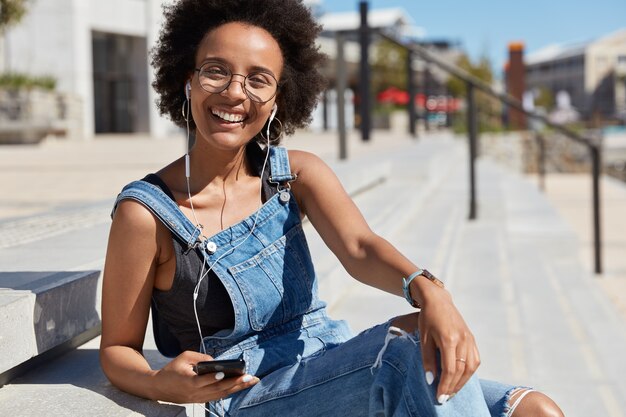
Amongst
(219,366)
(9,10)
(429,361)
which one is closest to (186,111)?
(219,366)

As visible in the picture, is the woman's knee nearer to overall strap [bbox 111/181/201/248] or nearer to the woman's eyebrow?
overall strap [bbox 111/181/201/248]

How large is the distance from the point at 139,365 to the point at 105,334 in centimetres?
11

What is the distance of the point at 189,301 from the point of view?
196 centimetres

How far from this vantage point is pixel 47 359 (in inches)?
87.4

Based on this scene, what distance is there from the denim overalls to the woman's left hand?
0.11ft

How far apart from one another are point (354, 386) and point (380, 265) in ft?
0.99

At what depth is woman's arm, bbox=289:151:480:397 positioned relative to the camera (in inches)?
63.3

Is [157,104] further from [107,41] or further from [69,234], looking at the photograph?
[107,41]

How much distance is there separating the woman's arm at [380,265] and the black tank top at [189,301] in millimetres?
311

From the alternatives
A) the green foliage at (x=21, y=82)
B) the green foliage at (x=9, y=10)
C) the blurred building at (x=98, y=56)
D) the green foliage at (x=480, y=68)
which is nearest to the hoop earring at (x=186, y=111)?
the green foliage at (x=9, y=10)

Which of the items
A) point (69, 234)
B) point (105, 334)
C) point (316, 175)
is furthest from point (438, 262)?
point (105, 334)

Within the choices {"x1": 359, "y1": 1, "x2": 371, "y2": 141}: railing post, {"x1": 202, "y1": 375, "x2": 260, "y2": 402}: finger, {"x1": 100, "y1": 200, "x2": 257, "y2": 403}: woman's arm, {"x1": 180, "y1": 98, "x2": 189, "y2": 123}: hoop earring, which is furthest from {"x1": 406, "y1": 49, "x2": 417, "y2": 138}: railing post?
{"x1": 202, "y1": 375, "x2": 260, "y2": 402}: finger

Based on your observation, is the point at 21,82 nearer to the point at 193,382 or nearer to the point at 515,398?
the point at 193,382

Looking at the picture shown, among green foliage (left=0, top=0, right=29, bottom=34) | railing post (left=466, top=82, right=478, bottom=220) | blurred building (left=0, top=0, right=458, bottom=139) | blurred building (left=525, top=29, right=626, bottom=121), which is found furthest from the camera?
blurred building (left=525, top=29, right=626, bottom=121)
